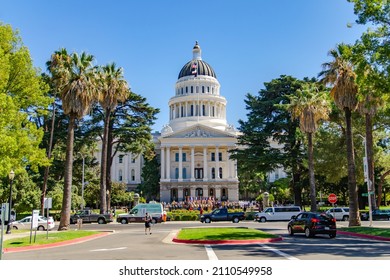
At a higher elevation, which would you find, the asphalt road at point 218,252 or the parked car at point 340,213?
the parked car at point 340,213

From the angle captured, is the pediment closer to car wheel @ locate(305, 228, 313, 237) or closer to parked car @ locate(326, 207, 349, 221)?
parked car @ locate(326, 207, 349, 221)

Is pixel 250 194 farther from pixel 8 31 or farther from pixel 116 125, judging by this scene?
pixel 8 31

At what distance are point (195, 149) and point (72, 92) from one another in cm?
6892

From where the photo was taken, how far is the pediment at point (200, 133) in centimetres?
9519

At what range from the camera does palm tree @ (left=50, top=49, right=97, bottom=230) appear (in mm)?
28861

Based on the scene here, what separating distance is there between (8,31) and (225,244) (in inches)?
659

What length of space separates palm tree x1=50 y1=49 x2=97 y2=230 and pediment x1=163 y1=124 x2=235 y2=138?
6463 cm

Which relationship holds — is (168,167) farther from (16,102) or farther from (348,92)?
(16,102)

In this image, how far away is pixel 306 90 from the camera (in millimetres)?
39469

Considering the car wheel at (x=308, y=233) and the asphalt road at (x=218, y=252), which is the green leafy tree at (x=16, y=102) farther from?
the car wheel at (x=308, y=233)

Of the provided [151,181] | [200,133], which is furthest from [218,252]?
[151,181]

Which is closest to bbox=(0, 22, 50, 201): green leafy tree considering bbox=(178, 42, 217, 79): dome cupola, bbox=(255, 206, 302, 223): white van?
bbox=(255, 206, 302, 223): white van

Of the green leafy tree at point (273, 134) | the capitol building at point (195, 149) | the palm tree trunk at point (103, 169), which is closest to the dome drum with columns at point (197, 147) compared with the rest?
the capitol building at point (195, 149)
